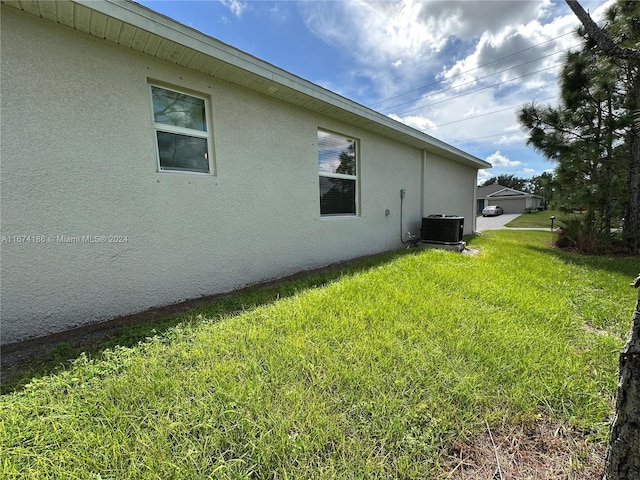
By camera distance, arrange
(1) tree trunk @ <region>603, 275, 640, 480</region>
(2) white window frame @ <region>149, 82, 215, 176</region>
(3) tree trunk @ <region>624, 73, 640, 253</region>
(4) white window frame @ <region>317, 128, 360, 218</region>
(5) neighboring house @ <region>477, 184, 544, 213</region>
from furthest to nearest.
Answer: (5) neighboring house @ <region>477, 184, 544, 213</region> < (3) tree trunk @ <region>624, 73, 640, 253</region> < (4) white window frame @ <region>317, 128, 360, 218</region> < (2) white window frame @ <region>149, 82, 215, 176</region> < (1) tree trunk @ <region>603, 275, 640, 480</region>

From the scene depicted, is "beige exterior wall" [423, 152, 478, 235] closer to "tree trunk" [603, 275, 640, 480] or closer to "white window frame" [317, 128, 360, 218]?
"white window frame" [317, 128, 360, 218]

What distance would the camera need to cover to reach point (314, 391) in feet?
5.27

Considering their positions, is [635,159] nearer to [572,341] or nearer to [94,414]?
[572,341]

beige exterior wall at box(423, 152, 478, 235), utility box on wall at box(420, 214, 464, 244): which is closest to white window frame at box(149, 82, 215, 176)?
utility box on wall at box(420, 214, 464, 244)

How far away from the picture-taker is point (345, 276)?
4023mm

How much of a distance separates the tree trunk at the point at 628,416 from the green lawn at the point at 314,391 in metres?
0.55

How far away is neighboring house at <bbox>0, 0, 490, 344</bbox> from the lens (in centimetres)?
234

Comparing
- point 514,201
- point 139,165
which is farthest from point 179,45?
point 514,201

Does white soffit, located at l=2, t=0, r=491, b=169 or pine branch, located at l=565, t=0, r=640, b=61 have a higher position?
white soffit, located at l=2, t=0, r=491, b=169

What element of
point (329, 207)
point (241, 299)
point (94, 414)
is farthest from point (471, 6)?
point (94, 414)

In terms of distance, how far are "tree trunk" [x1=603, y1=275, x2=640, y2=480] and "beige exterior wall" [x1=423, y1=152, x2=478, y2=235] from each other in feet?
24.4

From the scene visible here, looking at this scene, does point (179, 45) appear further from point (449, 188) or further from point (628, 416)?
point (449, 188)

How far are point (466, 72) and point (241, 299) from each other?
20800mm

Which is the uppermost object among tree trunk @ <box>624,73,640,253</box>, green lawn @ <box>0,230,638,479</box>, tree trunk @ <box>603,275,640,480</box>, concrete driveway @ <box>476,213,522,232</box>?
tree trunk @ <box>624,73,640,253</box>
